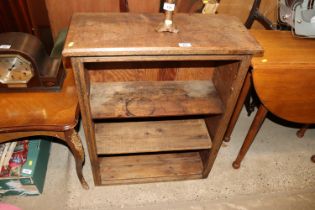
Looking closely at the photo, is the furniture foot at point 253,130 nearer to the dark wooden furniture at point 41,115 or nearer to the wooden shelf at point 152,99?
the wooden shelf at point 152,99

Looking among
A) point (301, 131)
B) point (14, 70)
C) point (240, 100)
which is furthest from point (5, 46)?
point (301, 131)

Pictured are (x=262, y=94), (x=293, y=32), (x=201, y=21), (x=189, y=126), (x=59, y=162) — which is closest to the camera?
(x=201, y=21)

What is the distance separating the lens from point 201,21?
1.19 metres

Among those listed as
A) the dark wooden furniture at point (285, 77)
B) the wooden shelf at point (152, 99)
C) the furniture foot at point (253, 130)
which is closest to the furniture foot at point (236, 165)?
the furniture foot at point (253, 130)

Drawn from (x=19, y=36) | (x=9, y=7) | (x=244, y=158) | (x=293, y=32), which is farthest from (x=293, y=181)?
(x=9, y=7)

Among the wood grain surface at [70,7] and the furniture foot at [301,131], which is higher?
the wood grain surface at [70,7]

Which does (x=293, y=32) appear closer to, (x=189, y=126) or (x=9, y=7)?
(x=189, y=126)

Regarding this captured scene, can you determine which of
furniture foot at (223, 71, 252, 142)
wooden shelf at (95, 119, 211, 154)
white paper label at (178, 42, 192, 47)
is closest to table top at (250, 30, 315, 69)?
furniture foot at (223, 71, 252, 142)

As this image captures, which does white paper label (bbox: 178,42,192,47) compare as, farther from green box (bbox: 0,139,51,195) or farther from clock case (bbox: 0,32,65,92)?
green box (bbox: 0,139,51,195)

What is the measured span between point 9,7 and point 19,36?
86 centimetres

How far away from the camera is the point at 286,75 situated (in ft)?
4.17

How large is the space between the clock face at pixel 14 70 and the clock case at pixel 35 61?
2 cm

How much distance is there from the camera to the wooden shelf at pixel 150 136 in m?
1.43

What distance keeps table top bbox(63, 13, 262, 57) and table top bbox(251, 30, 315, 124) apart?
233 millimetres
